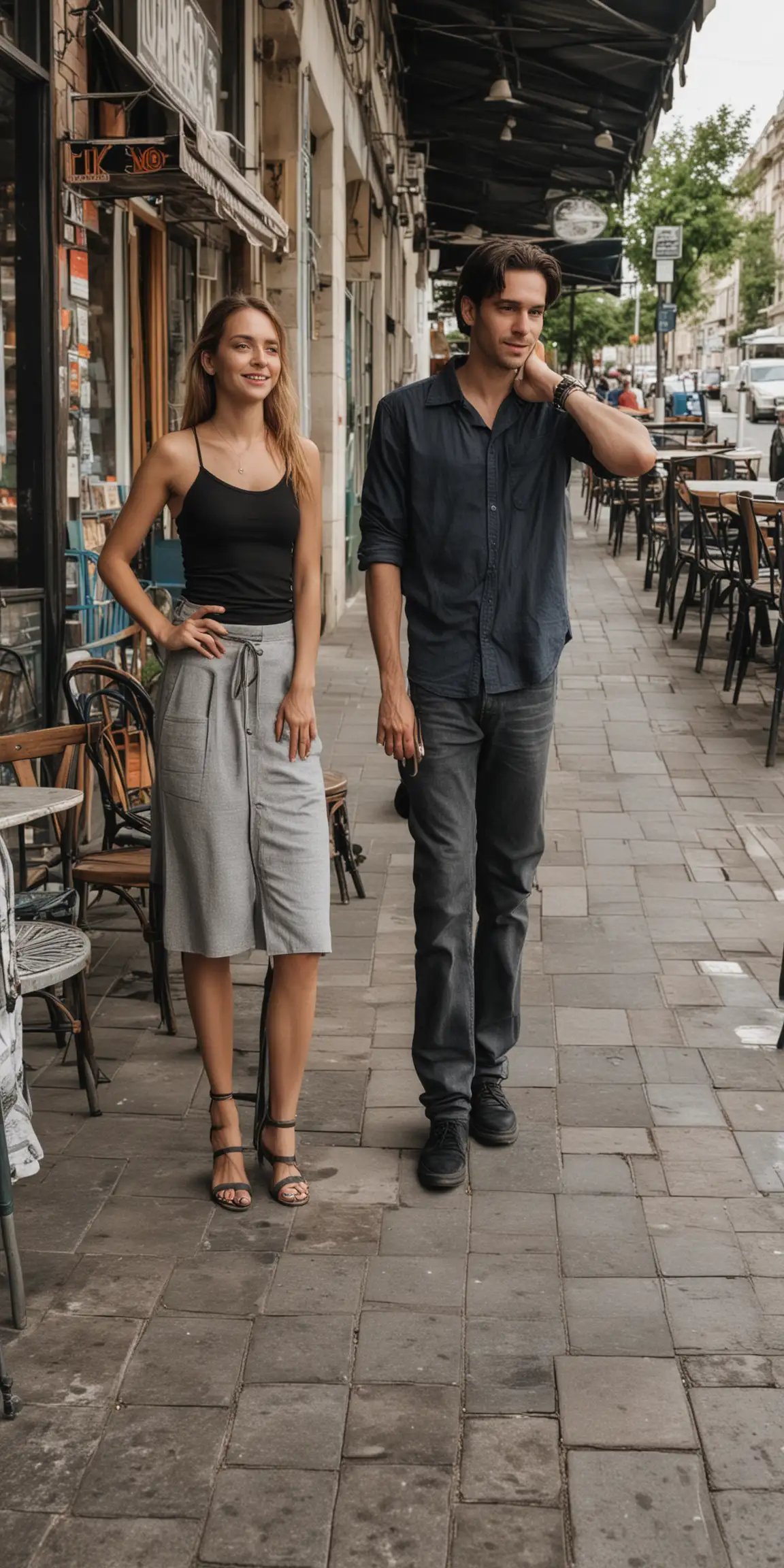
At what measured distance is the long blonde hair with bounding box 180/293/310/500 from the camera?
3.66 m

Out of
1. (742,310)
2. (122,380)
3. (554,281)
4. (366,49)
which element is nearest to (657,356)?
(366,49)

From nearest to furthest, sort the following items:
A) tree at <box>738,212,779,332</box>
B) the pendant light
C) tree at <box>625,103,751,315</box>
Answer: the pendant light < tree at <box>625,103,751,315</box> < tree at <box>738,212,779,332</box>

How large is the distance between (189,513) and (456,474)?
0.59 m

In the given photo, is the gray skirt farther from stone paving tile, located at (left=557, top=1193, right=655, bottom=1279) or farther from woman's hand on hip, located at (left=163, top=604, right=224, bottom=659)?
stone paving tile, located at (left=557, top=1193, right=655, bottom=1279)

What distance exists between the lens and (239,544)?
3.64 meters

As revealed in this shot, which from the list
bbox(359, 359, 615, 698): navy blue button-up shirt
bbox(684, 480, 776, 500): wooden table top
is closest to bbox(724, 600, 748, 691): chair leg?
bbox(684, 480, 776, 500): wooden table top

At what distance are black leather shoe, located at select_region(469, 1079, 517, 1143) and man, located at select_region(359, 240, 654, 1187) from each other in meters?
0.08

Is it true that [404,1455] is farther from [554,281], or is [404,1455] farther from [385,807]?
[385,807]

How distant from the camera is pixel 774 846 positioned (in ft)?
22.6

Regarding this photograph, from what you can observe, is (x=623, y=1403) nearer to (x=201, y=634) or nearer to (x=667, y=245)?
(x=201, y=634)

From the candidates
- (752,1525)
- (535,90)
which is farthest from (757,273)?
(752,1525)

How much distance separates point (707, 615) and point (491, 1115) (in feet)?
24.8

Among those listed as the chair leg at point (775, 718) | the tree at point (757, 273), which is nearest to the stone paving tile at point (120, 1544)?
the chair leg at point (775, 718)

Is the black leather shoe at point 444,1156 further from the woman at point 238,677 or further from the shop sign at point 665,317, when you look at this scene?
the shop sign at point 665,317
